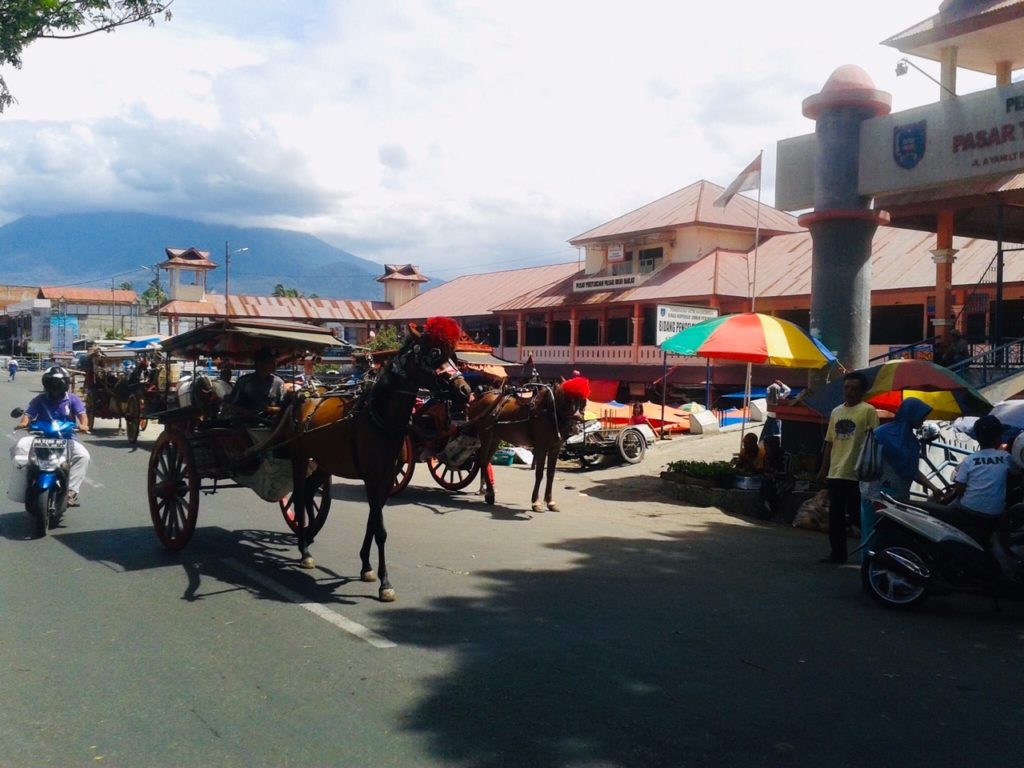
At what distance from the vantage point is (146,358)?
2102cm

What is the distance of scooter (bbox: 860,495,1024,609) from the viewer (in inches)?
248

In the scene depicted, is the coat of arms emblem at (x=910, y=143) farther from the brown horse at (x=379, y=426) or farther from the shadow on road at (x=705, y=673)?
the brown horse at (x=379, y=426)

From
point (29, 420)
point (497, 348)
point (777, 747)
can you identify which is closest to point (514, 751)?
point (777, 747)

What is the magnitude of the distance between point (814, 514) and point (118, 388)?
15.9m

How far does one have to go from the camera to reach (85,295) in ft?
283

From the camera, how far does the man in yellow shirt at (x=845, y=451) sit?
8.04 m

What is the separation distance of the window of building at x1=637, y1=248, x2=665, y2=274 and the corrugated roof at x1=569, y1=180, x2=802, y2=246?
47.4 inches

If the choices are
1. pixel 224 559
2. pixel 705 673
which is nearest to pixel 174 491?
pixel 224 559

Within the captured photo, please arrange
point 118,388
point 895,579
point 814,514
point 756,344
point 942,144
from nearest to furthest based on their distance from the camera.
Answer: point 895,579 → point 814,514 → point 756,344 → point 942,144 → point 118,388

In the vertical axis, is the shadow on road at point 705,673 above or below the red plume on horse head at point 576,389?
below

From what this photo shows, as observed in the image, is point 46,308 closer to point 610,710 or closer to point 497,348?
point 497,348

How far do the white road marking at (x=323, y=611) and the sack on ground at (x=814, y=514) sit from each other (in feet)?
22.4

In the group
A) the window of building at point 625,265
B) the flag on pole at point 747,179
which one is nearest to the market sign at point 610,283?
the window of building at point 625,265

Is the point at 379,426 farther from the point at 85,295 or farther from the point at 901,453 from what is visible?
the point at 85,295
